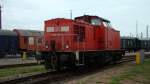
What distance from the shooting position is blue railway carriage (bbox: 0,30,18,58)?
3494 centimetres

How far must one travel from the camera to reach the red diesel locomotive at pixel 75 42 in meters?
16.3

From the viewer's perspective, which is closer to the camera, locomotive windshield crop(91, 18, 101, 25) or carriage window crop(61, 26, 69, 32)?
carriage window crop(61, 26, 69, 32)

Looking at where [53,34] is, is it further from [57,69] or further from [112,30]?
[112,30]

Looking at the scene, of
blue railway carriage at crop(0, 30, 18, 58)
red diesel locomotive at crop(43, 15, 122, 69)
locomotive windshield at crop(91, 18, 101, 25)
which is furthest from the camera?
blue railway carriage at crop(0, 30, 18, 58)

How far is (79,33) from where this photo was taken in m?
17.8

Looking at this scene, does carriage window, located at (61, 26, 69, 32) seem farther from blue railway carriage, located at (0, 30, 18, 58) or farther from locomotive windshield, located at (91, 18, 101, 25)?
blue railway carriage, located at (0, 30, 18, 58)

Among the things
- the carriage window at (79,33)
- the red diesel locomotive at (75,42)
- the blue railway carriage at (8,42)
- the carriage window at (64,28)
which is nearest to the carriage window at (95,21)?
the red diesel locomotive at (75,42)

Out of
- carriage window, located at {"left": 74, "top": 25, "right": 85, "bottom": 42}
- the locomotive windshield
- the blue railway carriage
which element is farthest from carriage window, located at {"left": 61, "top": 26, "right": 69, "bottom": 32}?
the blue railway carriage

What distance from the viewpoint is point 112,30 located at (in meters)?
22.9

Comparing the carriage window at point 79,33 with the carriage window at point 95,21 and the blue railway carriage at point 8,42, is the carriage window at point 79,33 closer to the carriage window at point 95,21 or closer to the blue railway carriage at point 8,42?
the carriage window at point 95,21

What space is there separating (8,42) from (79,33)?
19597 millimetres

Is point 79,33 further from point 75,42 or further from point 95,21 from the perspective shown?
point 95,21

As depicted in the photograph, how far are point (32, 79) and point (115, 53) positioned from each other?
11262 mm

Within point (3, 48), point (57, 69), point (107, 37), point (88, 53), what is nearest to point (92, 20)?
point (107, 37)
